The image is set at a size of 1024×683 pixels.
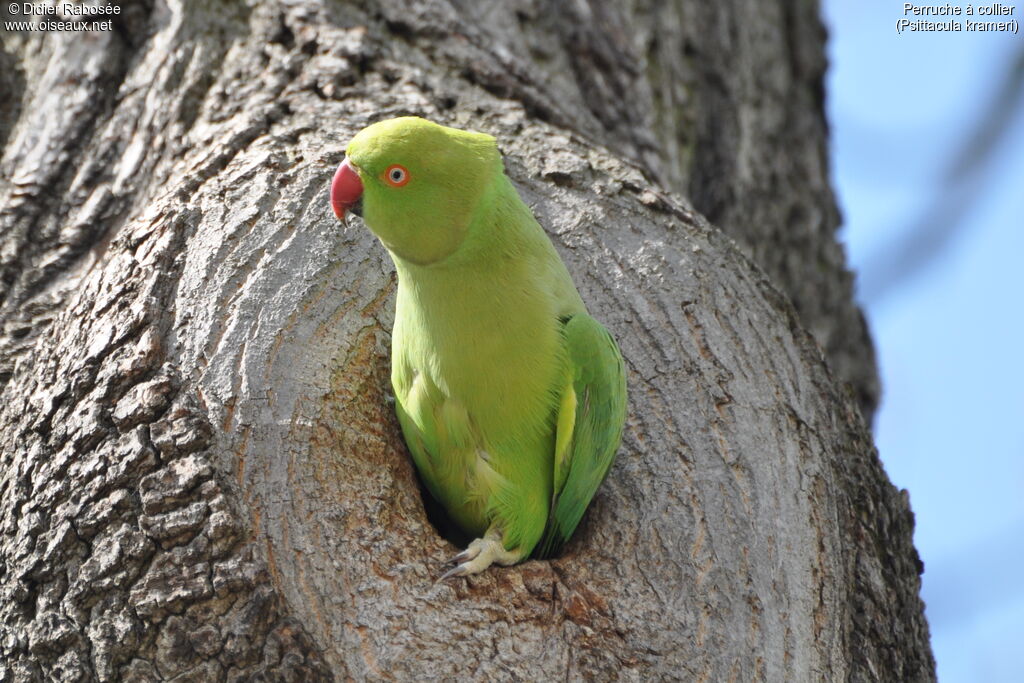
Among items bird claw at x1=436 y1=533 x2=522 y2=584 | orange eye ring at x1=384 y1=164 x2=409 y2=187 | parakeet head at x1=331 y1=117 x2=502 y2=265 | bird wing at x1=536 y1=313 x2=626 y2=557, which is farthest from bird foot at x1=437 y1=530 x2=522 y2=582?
orange eye ring at x1=384 y1=164 x2=409 y2=187

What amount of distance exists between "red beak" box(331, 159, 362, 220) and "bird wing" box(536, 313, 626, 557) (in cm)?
66

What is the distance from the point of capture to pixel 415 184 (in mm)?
2729

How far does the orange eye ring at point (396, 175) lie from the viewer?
2.71 metres

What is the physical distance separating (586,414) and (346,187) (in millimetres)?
A: 873

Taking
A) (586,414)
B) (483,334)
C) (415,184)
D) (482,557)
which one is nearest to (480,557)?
(482,557)

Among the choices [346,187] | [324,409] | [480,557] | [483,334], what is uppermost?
[346,187]

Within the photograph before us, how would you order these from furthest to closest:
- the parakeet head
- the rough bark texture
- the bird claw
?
1. the parakeet head
2. the bird claw
3. the rough bark texture

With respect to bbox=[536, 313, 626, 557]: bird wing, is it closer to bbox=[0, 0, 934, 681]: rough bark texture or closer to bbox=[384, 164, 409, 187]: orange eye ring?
bbox=[0, 0, 934, 681]: rough bark texture

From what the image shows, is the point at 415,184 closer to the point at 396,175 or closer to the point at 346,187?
the point at 396,175

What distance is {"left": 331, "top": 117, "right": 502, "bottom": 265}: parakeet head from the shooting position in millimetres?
2699

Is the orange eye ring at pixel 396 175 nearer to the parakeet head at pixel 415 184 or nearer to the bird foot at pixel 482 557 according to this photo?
the parakeet head at pixel 415 184

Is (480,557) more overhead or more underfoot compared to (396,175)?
more underfoot

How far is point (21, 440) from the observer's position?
8.69 ft

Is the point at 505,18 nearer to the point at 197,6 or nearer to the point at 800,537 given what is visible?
the point at 197,6
